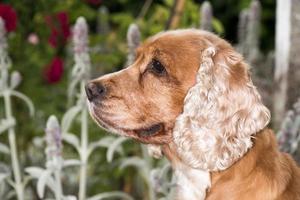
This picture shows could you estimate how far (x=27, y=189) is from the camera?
552 centimetres

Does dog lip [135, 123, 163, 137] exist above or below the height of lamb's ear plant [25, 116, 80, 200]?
above

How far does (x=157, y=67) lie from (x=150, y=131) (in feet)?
0.94

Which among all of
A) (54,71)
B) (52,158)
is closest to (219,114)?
(52,158)

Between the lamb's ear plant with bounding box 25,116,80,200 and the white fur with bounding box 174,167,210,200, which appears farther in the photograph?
the lamb's ear plant with bounding box 25,116,80,200

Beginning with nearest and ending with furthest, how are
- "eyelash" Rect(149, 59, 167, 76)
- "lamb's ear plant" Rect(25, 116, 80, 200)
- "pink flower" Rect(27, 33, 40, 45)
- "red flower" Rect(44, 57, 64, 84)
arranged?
"eyelash" Rect(149, 59, 167, 76), "lamb's ear plant" Rect(25, 116, 80, 200), "red flower" Rect(44, 57, 64, 84), "pink flower" Rect(27, 33, 40, 45)

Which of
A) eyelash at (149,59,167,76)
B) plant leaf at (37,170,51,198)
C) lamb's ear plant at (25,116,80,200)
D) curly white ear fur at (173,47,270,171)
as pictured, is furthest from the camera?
plant leaf at (37,170,51,198)

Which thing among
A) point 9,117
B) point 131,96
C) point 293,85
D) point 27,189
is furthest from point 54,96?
point 131,96

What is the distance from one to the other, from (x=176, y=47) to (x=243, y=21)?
261 cm

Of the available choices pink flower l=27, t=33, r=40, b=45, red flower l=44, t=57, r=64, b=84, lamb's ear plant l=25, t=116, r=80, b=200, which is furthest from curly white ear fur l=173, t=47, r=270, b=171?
pink flower l=27, t=33, r=40, b=45

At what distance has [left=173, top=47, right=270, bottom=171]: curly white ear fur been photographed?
143 inches

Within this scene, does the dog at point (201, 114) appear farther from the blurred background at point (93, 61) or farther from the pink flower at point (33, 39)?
the pink flower at point (33, 39)

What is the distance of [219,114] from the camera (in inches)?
145

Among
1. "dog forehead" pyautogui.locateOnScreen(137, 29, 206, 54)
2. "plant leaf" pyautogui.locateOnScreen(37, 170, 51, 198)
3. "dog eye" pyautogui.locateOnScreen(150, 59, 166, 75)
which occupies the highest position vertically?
"dog forehead" pyautogui.locateOnScreen(137, 29, 206, 54)

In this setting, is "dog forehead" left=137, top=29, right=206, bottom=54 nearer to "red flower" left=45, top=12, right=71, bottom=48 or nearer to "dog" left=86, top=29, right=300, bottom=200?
"dog" left=86, top=29, right=300, bottom=200
